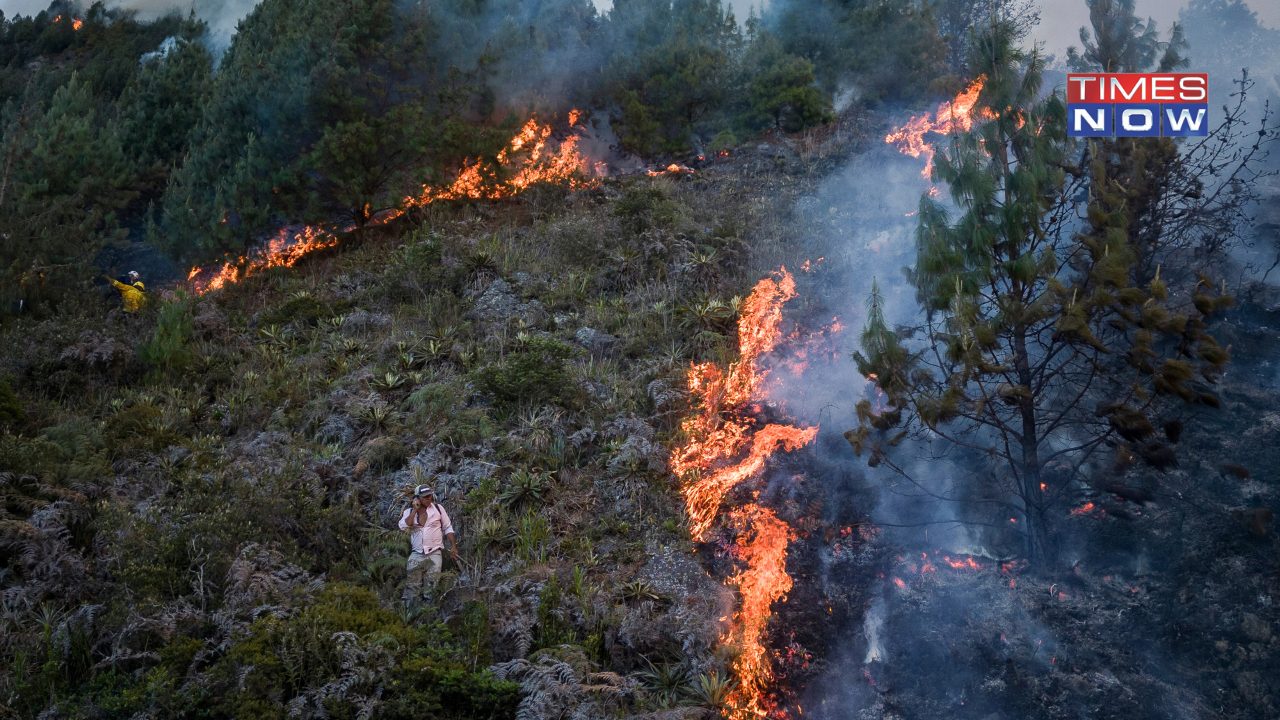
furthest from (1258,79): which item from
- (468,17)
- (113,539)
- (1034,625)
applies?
(113,539)

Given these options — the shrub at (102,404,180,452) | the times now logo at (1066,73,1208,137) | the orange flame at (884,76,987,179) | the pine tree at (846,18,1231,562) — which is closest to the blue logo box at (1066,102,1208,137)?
the times now logo at (1066,73,1208,137)

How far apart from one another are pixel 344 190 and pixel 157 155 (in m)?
6.09

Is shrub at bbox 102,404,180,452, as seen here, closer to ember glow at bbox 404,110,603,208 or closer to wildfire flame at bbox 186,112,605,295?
wildfire flame at bbox 186,112,605,295

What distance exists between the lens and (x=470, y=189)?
1503cm

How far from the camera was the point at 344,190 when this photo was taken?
44.7 feet

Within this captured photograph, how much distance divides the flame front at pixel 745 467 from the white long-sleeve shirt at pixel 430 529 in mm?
2261

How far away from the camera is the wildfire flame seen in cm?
1390

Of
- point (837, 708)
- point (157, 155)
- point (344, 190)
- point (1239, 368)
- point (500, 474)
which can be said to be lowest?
point (837, 708)

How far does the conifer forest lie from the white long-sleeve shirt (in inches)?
1.6

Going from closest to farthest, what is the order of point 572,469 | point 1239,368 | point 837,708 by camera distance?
point 837,708 < point 1239,368 < point 572,469

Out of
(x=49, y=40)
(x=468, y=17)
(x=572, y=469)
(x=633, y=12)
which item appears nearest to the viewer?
(x=572, y=469)

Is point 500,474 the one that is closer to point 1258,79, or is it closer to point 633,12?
point 1258,79

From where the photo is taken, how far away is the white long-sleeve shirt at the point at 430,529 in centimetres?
664

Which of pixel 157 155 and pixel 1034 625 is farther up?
pixel 157 155
